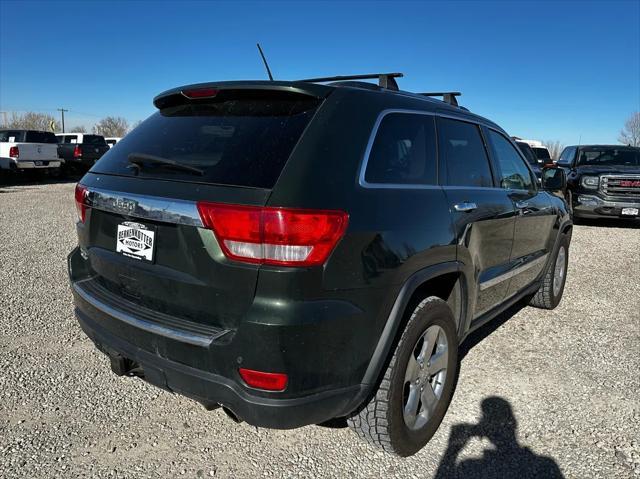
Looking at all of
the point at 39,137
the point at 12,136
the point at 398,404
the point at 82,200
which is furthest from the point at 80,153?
the point at 398,404

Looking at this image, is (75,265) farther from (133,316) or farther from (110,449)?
(110,449)

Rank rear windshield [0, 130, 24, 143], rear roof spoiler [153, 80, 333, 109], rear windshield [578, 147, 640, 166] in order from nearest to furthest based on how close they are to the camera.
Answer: rear roof spoiler [153, 80, 333, 109] < rear windshield [578, 147, 640, 166] < rear windshield [0, 130, 24, 143]

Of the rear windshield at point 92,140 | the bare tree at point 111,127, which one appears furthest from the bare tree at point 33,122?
the rear windshield at point 92,140

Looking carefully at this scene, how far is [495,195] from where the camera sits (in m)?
3.27

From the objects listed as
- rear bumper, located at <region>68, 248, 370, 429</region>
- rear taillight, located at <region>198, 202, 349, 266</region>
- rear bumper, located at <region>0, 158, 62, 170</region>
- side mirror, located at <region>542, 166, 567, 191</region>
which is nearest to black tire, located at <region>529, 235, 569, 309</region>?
side mirror, located at <region>542, 166, 567, 191</region>

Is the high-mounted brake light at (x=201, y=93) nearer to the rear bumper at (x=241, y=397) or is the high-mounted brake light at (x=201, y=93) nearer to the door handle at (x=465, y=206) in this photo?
the rear bumper at (x=241, y=397)

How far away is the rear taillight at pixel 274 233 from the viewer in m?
1.84

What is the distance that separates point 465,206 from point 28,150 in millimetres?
18375

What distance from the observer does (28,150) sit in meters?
17.2

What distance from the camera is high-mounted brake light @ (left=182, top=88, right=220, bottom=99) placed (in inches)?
95.1

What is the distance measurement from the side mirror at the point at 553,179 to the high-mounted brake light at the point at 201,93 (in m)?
3.37

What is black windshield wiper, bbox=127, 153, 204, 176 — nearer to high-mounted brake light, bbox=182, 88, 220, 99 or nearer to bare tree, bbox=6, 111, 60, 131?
high-mounted brake light, bbox=182, 88, 220, 99

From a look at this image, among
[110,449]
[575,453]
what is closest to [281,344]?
→ [110,449]

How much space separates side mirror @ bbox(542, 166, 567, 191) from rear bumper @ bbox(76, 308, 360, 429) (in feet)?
11.1
